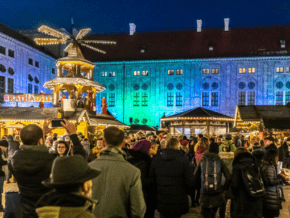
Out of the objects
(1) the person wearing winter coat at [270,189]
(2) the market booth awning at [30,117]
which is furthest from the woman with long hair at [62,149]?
(2) the market booth awning at [30,117]

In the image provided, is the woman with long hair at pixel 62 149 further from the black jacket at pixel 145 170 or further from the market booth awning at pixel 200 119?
the market booth awning at pixel 200 119

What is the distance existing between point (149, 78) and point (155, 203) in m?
45.5

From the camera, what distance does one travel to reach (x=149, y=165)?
18.4ft

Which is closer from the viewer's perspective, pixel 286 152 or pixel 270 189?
pixel 270 189

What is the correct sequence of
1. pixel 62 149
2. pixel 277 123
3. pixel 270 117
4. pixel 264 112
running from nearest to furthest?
1. pixel 62 149
2. pixel 277 123
3. pixel 270 117
4. pixel 264 112

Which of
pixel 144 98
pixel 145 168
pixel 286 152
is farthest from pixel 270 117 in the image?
pixel 144 98

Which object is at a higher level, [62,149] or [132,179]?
[132,179]

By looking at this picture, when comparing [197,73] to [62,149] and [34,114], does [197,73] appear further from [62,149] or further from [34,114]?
[62,149]

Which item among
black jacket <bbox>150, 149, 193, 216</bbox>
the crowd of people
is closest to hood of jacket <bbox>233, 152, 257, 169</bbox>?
the crowd of people

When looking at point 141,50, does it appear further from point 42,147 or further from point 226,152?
point 42,147

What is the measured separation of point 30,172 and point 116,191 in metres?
1.11

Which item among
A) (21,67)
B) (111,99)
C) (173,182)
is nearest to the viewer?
(173,182)

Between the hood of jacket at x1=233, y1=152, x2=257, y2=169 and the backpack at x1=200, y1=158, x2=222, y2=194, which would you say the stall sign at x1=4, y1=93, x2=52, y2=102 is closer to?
the backpack at x1=200, y1=158, x2=222, y2=194

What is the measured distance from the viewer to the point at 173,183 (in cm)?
516
